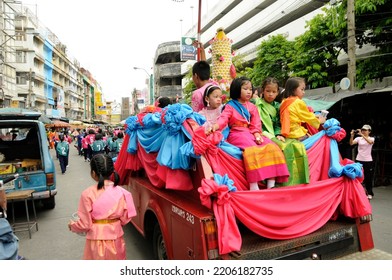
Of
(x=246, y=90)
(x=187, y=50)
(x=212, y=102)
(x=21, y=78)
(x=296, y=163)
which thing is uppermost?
(x=21, y=78)

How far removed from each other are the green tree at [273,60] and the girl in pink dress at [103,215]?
16152 millimetres

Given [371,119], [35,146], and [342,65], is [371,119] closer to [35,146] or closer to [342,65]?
[342,65]

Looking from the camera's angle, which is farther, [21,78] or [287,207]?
[21,78]

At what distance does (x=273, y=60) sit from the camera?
17.9 metres

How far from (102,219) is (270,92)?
2.50 meters

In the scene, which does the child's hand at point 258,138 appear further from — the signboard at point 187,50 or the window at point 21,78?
the window at point 21,78

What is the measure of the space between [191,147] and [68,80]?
62.1m

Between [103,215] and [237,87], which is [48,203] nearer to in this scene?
[103,215]

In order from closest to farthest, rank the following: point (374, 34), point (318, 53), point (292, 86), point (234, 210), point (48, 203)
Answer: point (234, 210)
point (292, 86)
point (48, 203)
point (374, 34)
point (318, 53)

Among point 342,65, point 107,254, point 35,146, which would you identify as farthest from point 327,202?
point 342,65

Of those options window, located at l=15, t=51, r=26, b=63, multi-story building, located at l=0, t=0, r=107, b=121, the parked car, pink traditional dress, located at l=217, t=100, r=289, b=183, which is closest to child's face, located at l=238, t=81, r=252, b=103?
pink traditional dress, located at l=217, t=100, r=289, b=183

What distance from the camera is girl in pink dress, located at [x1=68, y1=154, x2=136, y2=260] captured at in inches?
103

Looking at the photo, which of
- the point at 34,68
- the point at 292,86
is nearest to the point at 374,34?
the point at 292,86

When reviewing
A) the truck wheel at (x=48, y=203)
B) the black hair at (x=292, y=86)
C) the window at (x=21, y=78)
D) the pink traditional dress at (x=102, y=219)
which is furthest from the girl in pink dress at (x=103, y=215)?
the window at (x=21, y=78)
